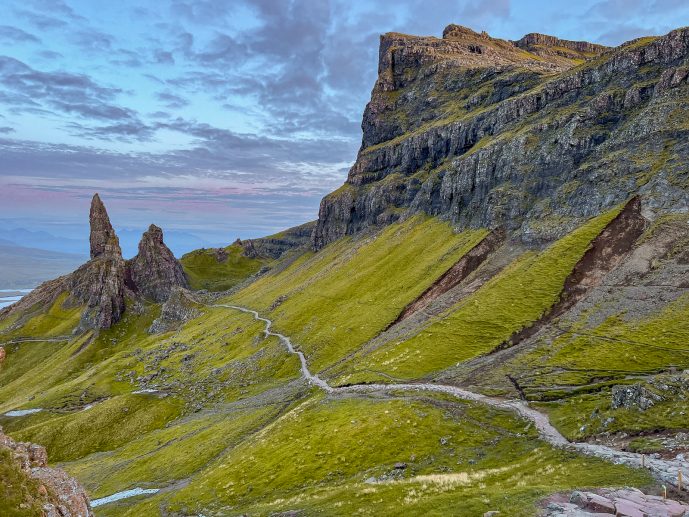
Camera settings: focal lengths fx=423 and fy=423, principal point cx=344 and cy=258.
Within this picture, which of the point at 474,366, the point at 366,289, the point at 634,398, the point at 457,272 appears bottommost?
the point at 474,366

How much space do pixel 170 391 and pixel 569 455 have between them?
114088 millimetres

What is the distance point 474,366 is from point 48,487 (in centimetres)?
Result: 6138

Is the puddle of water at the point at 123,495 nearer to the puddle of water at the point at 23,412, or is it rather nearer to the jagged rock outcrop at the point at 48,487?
the jagged rock outcrop at the point at 48,487

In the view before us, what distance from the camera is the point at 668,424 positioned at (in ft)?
137

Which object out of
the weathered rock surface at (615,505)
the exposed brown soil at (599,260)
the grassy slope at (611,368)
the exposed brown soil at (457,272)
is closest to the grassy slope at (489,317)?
the exposed brown soil at (599,260)

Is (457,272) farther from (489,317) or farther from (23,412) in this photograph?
(23,412)

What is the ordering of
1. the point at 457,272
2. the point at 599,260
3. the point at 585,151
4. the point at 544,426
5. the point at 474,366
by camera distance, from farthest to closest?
1. the point at 585,151
2. the point at 457,272
3. the point at 599,260
4. the point at 474,366
5. the point at 544,426

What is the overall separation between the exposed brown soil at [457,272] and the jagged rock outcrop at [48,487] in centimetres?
8235

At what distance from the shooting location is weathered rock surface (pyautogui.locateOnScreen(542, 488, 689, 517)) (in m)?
25.0

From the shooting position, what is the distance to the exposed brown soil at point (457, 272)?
117 m

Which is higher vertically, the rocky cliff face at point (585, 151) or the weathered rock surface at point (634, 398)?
the rocky cliff face at point (585, 151)

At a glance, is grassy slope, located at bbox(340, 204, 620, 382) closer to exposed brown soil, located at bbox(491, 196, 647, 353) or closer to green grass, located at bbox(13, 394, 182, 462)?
exposed brown soil, located at bbox(491, 196, 647, 353)

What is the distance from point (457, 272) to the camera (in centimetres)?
12494

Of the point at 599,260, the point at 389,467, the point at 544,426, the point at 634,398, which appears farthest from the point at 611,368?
the point at 599,260
